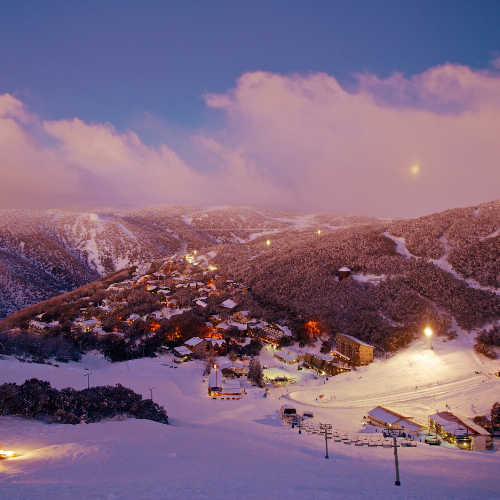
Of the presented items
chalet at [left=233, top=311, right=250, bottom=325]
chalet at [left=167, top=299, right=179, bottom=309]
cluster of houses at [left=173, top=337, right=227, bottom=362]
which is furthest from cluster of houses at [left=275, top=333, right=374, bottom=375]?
chalet at [left=167, top=299, right=179, bottom=309]

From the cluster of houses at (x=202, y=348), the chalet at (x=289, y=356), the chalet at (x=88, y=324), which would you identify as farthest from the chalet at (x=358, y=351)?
the chalet at (x=88, y=324)

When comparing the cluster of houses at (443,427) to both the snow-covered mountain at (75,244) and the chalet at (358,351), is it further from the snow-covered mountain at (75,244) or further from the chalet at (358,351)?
the snow-covered mountain at (75,244)

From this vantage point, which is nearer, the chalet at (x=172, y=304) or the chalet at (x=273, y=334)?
the chalet at (x=273, y=334)

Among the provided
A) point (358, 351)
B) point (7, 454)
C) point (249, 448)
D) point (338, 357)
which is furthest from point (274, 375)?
point (7, 454)

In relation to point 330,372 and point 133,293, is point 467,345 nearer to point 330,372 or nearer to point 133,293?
point 330,372

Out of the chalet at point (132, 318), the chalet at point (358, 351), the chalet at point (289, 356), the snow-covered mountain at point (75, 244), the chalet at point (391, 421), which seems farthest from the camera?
the snow-covered mountain at point (75, 244)

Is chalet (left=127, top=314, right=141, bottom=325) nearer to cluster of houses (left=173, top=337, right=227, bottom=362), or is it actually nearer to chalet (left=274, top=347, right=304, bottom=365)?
cluster of houses (left=173, top=337, right=227, bottom=362)

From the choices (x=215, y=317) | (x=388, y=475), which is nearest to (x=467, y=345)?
(x=388, y=475)
